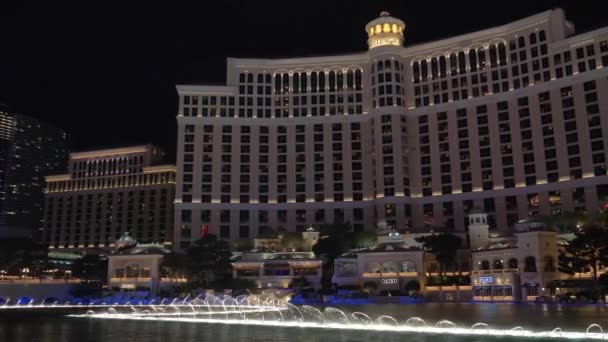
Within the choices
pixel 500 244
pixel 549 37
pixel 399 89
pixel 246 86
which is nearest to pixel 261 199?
pixel 246 86

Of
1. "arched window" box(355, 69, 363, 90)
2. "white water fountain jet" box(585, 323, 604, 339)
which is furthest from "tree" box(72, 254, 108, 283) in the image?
"white water fountain jet" box(585, 323, 604, 339)

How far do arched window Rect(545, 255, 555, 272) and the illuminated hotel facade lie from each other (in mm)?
121304

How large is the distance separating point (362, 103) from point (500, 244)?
59.6 m

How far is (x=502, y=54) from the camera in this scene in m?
135

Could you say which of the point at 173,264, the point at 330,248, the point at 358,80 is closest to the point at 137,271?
the point at 173,264

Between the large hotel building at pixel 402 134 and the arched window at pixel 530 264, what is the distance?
35.3 m

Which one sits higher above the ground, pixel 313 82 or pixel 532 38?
pixel 532 38

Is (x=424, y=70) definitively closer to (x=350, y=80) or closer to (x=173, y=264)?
(x=350, y=80)

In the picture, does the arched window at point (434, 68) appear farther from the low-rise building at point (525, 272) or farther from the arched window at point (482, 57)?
the low-rise building at point (525, 272)

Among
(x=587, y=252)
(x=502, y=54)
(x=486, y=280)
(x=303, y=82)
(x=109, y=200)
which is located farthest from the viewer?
(x=109, y=200)

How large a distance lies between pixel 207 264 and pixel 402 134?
55.2m

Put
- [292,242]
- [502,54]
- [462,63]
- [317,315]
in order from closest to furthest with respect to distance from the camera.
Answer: [317,315], [292,242], [502,54], [462,63]

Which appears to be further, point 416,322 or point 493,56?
point 493,56

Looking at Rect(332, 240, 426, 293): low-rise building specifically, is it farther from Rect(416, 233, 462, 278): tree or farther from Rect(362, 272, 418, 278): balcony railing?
Rect(416, 233, 462, 278): tree
